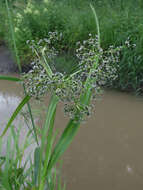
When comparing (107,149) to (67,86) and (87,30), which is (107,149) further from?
(87,30)

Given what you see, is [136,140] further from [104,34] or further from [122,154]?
[104,34]

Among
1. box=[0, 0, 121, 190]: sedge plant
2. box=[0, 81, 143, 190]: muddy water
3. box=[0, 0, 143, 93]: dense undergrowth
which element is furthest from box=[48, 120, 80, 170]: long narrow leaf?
box=[0, 0, 143, 93]: dense undergrowth

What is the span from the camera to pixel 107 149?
2256mm

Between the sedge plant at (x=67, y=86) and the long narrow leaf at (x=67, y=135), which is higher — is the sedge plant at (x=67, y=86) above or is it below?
above

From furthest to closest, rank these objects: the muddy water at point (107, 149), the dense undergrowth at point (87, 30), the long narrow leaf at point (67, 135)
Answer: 1. the dense undergrowth at point (87, 30)
2. the muddy water at point (107, 149)
3. the long narrow leaf at point (67, 135)

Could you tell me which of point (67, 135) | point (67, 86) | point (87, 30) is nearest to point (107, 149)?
point (67, 135)

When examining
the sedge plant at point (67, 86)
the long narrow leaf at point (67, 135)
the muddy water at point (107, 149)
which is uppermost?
the sedge plant at point (67, 86)

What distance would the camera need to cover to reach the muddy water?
6.23ft

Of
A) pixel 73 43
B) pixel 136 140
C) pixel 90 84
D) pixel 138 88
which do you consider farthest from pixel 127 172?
pixel 73 43

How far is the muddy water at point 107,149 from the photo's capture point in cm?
190

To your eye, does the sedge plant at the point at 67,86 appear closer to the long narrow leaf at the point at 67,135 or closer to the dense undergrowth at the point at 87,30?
the long narrow leaf at the point at 67,135

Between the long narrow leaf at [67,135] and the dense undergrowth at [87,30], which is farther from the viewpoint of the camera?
the dense undergrowth at [87,30]

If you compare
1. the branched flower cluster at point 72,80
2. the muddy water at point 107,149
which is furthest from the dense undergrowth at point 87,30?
the branched flower cluster at point 72,80

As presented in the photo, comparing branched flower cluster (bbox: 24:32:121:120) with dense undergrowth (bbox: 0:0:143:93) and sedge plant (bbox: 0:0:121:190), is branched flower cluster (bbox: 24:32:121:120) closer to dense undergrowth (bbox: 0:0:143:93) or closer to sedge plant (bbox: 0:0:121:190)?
sedge plant (bbox: 0:0:121:190)
